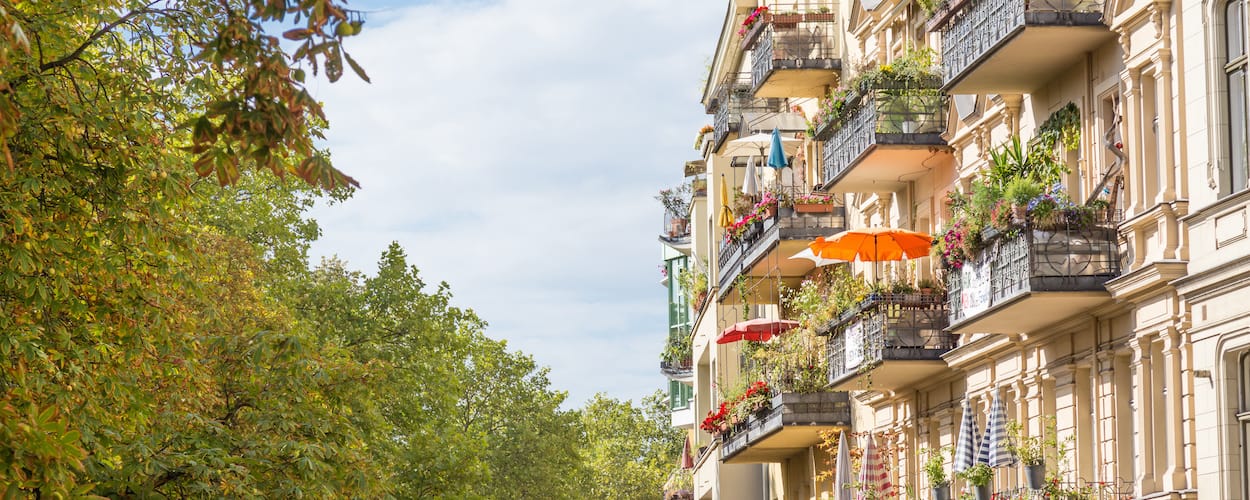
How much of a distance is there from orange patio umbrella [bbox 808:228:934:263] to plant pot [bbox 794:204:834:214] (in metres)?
6.51

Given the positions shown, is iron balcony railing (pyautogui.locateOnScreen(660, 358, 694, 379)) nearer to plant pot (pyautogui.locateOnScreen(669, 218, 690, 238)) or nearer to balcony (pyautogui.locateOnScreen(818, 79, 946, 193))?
plant pot (pyautogui.locateOnScreen(669, 218, 690, 238))

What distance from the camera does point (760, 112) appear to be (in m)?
41.5

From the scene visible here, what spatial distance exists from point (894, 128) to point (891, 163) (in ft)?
3.36

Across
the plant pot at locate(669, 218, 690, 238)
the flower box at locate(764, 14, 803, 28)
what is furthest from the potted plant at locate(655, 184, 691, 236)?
the flower box at locate(764, 14, 803, 28)

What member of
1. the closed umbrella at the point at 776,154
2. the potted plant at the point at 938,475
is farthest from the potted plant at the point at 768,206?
the potted plant at the point at 938,475

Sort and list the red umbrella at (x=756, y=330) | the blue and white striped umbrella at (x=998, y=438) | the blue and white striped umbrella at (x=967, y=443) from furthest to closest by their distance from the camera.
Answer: the red umbrella at (x=756, y=330), the blue and white striped umbrella at (x=967, y=443), the blue and white striped umbrella at (x=998, y=438)

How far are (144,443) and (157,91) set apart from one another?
4898 mm

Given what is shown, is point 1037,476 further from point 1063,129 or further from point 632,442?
point 632,442

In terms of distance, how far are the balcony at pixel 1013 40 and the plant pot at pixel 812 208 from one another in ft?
31.7

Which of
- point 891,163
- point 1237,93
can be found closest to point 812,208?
point 891,163

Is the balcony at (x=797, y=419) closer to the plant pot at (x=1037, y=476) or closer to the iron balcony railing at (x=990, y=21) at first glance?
the iron balcony railing at (x=990, y=21)

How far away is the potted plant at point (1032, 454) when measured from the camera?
22.7 metres

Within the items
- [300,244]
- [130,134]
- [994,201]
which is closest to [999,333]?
[994,201]

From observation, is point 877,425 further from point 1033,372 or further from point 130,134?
point 130,134
